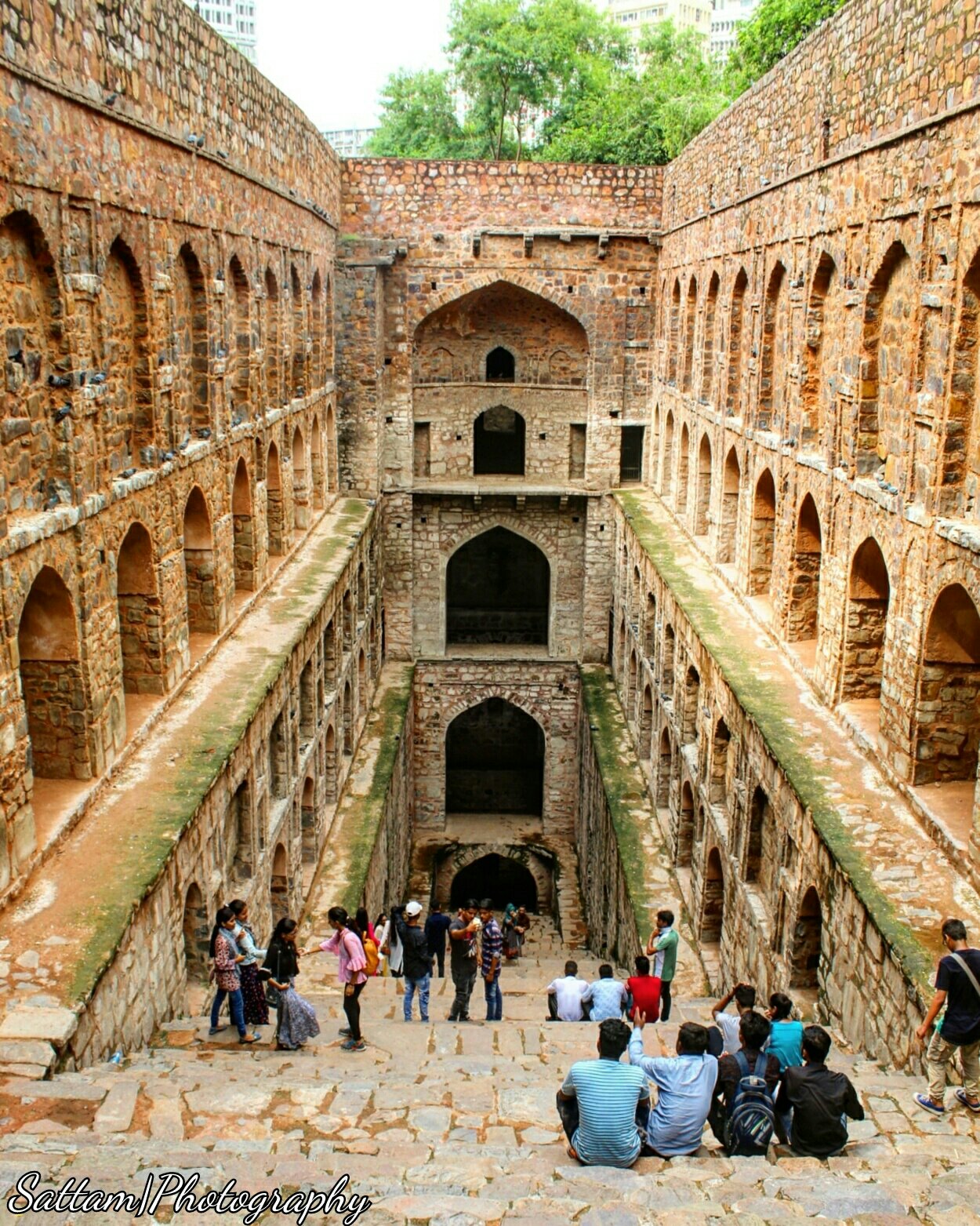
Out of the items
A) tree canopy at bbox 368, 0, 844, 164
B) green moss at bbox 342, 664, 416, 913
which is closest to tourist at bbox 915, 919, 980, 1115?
green moss at bbox 342, 664, 416, 913

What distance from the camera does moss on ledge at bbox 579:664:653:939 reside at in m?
14.3

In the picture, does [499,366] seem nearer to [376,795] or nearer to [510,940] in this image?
[376,795]

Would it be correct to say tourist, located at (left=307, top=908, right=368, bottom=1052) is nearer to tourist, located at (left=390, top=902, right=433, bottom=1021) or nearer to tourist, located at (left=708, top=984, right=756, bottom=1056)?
tourist, located at (left=390, top=902, right=433, bottom=1021)

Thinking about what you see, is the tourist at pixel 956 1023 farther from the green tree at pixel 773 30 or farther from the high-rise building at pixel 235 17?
the high-rise building at pixel 235 17

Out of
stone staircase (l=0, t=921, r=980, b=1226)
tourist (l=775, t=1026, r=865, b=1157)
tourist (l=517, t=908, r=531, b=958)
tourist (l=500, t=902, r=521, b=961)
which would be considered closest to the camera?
stone staircase (l=0, t=921, r=980, b=1226)

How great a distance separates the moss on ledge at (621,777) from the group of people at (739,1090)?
7.25 meters

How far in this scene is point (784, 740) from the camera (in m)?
9.90

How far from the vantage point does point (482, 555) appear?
25.2m

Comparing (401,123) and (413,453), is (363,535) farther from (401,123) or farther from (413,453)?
(401,123)

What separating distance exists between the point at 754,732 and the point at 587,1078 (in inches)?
215

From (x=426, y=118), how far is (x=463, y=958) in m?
28.5

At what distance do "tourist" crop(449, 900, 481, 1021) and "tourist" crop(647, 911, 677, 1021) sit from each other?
57.6 inches

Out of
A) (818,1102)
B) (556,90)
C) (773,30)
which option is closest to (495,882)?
(773,30)

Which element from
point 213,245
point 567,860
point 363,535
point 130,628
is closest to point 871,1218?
point 130,628
